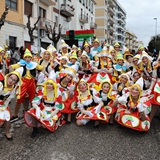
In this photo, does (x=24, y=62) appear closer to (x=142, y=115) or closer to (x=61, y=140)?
(x=61, y=140)

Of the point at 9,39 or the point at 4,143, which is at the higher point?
the point at 9,39

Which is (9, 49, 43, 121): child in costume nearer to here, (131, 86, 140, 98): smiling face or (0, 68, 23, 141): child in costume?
(0, 68, 23, 141): child in costume

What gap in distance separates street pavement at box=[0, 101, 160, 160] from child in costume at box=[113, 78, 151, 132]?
0.21 meters

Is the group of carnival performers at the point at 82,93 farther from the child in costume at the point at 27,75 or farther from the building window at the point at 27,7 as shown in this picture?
the building window at the point at 27,7

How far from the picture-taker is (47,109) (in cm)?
396

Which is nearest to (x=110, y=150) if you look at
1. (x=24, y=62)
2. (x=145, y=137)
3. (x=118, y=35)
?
(x=145, y=137)

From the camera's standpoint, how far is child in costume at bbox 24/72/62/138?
3725mm

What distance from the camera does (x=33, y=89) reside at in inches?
187

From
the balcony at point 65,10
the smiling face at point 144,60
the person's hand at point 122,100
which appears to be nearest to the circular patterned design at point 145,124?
the person's hand at point 122,100

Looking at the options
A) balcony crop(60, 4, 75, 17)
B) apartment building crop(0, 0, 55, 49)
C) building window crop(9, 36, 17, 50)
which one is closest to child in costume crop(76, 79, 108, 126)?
apartment building crop(0, 0, 55, 49)

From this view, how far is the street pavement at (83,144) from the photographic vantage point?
10.4 feet

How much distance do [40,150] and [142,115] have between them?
6.00 ft

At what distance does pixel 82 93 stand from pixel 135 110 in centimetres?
112

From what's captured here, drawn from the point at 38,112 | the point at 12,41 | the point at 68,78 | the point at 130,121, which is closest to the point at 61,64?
the point at 68,78
